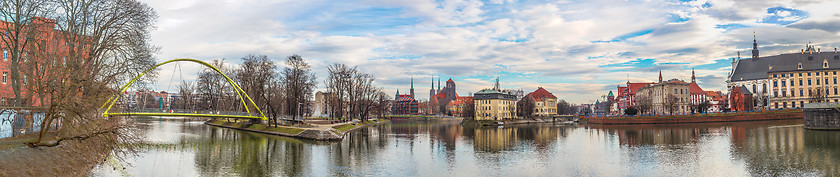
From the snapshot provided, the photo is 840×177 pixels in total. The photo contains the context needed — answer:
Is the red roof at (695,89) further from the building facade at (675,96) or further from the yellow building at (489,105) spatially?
the yellow building at (489,105)

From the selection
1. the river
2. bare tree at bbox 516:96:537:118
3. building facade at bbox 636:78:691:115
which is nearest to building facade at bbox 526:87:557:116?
bare tree at bbox 516:96:537:118

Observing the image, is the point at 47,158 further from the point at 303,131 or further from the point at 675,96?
the point at 675,96

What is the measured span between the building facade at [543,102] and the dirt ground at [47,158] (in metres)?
127

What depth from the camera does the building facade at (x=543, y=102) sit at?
475 ft

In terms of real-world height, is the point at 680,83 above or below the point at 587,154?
above

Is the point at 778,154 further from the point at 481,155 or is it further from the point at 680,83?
the point at 680,83

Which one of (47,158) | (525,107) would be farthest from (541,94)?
(47,158)

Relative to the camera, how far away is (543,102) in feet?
479

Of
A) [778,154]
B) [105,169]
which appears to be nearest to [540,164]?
[778,154]

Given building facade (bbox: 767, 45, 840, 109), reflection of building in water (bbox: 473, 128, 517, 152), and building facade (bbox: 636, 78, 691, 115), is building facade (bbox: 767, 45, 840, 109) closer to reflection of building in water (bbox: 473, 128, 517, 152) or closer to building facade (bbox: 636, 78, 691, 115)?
building facade (bbox: 636, 78, 691, 115)

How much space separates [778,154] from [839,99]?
85265 mm

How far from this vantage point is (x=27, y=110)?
31.4 m

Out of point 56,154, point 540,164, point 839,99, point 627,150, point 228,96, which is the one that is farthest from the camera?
point 839,99

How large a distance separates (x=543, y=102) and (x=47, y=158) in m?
135
